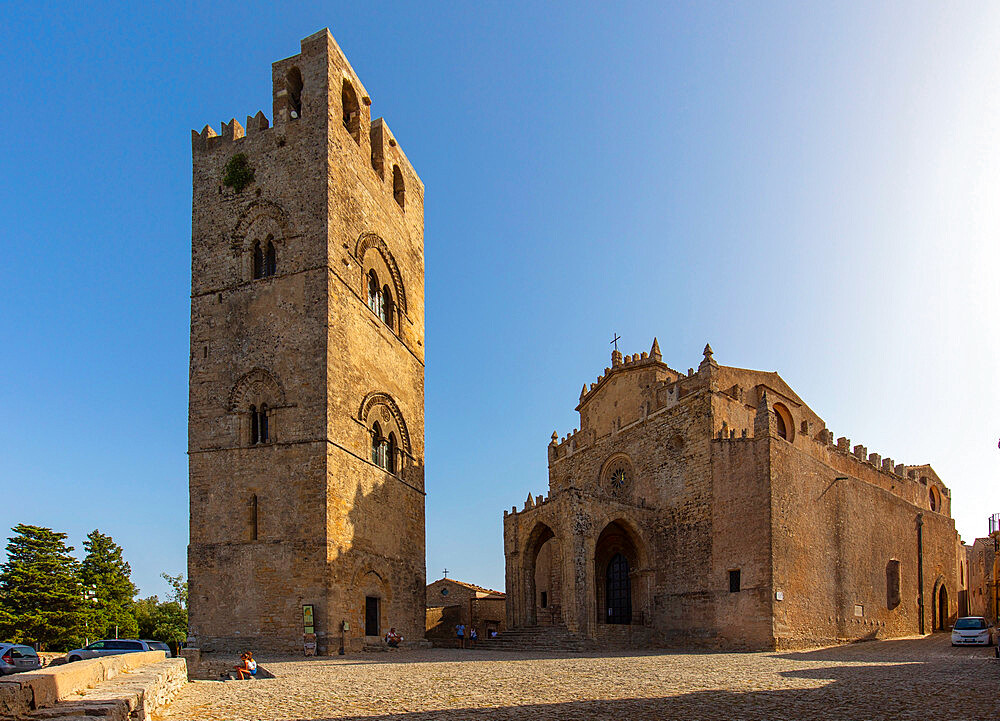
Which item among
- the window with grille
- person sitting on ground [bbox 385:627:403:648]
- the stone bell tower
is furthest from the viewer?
person sitting on ground [bbox 385:627:403:648]

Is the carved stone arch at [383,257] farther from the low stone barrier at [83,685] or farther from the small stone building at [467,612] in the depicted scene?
the low stone barrier at [83,685]

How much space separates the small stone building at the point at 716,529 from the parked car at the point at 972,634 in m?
3.45

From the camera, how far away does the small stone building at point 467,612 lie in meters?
34.1

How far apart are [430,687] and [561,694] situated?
2.20 m

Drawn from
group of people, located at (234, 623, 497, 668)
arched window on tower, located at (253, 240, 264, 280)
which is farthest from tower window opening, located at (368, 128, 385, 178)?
group of people, located at (234, 623, 497, 668)

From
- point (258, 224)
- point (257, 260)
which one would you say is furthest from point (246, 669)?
point (258, 224)

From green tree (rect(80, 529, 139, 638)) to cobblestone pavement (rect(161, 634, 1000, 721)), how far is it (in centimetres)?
2549

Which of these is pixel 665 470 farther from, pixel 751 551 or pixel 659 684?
pixel 659 684

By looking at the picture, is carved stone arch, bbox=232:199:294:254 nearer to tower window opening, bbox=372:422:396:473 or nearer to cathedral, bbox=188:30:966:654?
cathedral, bbox=188:30:966:654

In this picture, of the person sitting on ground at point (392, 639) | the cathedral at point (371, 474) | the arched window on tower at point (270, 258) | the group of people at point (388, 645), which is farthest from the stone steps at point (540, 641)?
the arched window on tower at point (270, 258)

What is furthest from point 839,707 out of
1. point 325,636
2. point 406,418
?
point 406,418

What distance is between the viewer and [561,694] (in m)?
10.5

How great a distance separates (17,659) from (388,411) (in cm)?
1146

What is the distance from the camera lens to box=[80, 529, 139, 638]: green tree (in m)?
38.4
